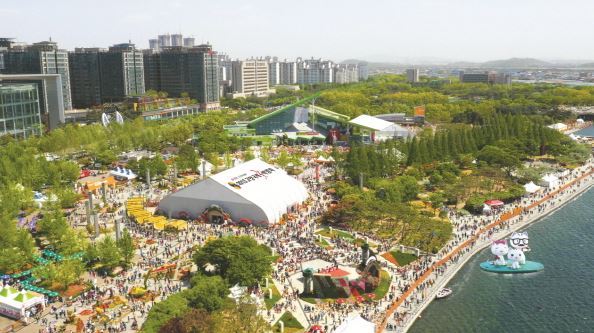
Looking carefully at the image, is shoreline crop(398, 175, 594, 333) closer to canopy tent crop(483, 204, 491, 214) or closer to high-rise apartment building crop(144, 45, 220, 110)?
canopy tent crop(483, 204, 491, 214)

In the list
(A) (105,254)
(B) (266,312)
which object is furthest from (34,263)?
(B) (266,312)

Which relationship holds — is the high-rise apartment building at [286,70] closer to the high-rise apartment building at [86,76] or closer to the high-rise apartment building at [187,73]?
the high-rise apartment building at [187,73]

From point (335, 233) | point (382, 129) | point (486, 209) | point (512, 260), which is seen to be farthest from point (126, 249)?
point (382, 129)

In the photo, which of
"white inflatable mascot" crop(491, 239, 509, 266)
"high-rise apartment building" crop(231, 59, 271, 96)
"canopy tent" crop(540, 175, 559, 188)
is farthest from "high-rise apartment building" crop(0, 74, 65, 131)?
"white inflatable mascot" crop(491, 239, 509, 266)

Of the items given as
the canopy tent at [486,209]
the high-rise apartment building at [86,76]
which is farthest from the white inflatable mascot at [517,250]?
the high-rise apartment building at [86,76]

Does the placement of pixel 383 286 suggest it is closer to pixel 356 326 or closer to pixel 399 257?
pixel 399 257
